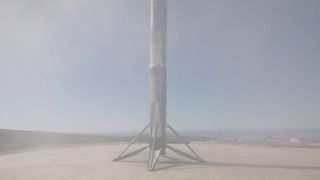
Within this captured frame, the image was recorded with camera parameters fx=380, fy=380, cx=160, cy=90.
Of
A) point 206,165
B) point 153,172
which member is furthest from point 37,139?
point 153,172

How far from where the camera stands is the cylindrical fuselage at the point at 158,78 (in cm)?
2083

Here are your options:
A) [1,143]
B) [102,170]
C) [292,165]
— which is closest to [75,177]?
[102,170]

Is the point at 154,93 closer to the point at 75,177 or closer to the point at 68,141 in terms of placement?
the point at 75,177

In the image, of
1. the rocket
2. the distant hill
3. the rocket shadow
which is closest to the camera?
the rocket shadow

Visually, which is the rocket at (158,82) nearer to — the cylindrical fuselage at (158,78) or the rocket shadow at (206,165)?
the cylindrical fuselage at (158,78)

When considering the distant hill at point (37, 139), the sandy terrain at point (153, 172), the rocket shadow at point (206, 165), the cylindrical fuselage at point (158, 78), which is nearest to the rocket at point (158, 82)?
the cylindrical fuselage at point (158, 78)

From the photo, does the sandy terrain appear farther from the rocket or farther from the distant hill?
the distant hill

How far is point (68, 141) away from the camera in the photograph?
3959 cm

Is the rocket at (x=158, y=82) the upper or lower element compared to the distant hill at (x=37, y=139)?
upper

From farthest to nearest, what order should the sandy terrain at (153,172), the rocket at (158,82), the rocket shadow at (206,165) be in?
the rocket at (158,82)
the rocket shadow at (206,165)
the sandy terrain at (153,172)

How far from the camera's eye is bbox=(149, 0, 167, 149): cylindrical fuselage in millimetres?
20828

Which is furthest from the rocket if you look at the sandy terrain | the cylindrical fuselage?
the sandy terrain

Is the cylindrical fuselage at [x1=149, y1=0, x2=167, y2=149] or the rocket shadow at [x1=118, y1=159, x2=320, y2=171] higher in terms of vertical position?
the cylindrical fuselage at [x1=149, y1=0, x2=167, y2=149]

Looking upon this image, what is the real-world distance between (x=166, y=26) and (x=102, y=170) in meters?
8.88
